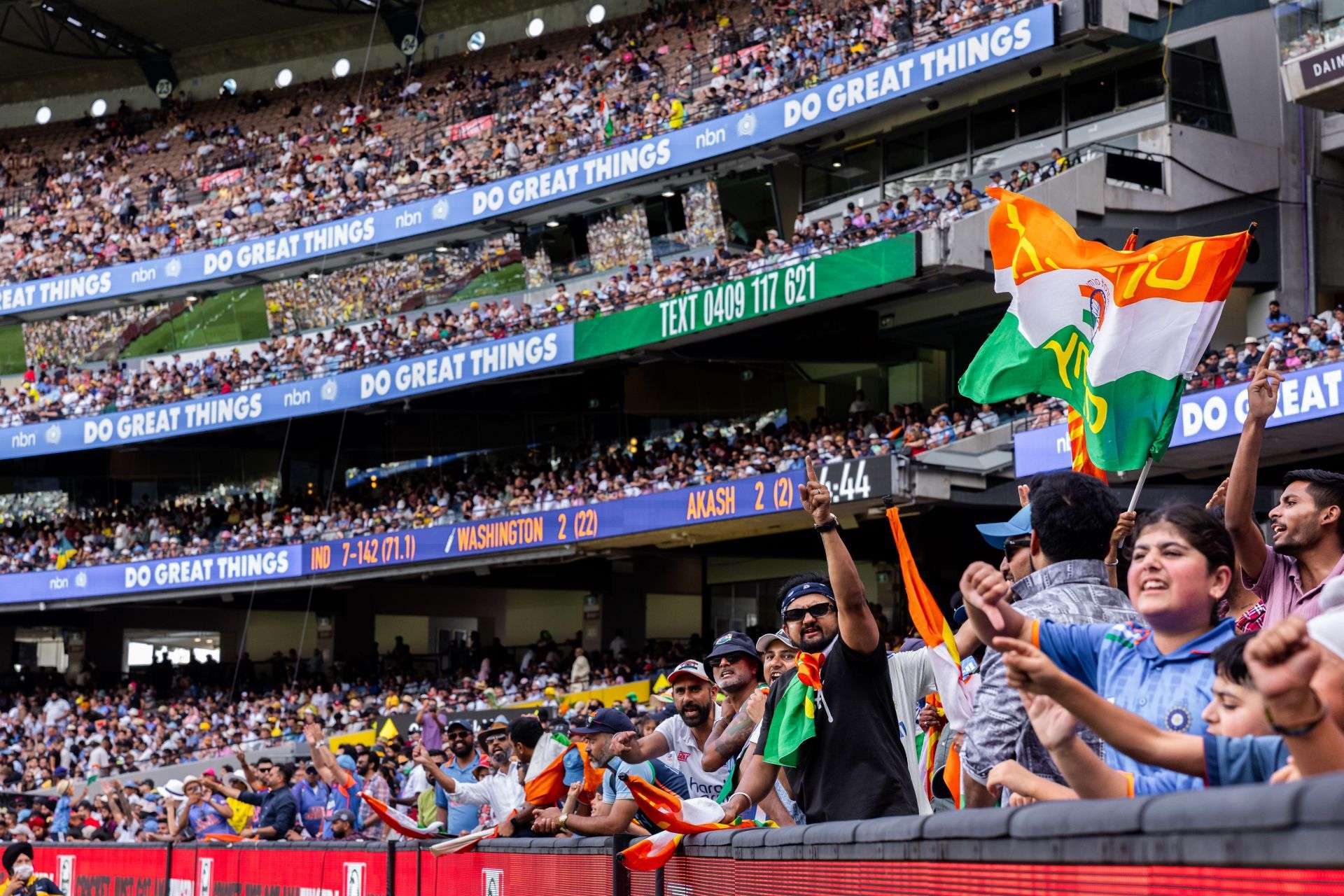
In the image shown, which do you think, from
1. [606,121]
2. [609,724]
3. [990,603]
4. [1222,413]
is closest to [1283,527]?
[990,603]

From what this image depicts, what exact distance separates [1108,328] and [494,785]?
3.98 meters

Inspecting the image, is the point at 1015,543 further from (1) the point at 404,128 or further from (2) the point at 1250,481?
(1) the point at 404,128

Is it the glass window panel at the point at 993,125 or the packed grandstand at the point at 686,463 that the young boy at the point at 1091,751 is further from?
the glass window panel at the point at 993,125

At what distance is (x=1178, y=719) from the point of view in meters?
3.40

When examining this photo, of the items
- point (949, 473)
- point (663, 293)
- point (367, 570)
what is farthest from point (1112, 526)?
point (367, 570)

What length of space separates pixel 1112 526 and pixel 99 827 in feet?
51.9

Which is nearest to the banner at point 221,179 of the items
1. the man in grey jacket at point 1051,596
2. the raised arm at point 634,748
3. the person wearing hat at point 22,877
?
the person wearing hat at point 22,877

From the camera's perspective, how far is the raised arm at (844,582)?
4793mm

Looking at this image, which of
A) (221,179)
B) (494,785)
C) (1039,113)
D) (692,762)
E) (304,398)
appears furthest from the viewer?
(221,179)

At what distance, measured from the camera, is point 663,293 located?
29453 mm

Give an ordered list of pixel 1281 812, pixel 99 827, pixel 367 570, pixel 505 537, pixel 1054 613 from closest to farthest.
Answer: pixel 1281 812 → pixel 1054 613 → pixel 99 827 → pixel 505 537 → pixel 367 570

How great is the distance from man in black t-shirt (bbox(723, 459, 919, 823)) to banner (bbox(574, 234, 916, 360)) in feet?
65.3

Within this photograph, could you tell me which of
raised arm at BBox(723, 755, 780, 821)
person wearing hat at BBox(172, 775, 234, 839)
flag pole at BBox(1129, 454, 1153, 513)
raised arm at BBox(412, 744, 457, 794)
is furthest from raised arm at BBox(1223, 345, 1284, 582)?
person wearing hat at BBox(172, 775, 234, 839)

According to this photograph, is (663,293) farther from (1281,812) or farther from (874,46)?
(1281,812)
